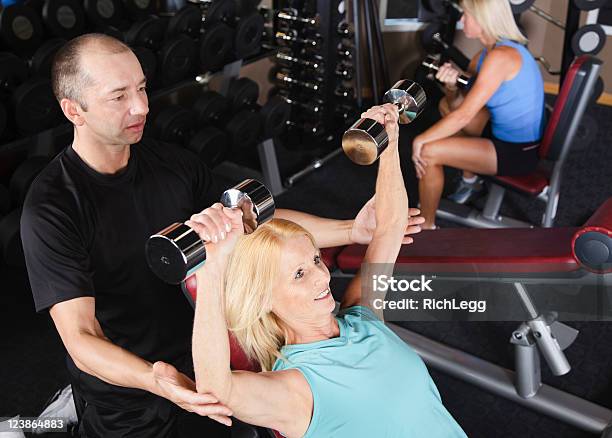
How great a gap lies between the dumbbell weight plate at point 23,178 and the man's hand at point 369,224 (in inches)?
50.6

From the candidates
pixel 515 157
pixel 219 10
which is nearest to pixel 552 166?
pixel 515 157

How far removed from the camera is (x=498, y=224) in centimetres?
318

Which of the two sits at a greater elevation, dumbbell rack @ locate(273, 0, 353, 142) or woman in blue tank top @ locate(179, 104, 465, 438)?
woman in blue tank top @ locate(179, 104, 465, 438)

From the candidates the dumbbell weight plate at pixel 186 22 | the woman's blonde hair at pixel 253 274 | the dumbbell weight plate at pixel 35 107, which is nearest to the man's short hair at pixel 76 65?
the woman's blonde hair at pixel 253 274

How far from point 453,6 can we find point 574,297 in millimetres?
2405

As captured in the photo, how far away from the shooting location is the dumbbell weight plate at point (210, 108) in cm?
303

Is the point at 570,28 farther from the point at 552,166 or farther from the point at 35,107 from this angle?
the point at 35,107

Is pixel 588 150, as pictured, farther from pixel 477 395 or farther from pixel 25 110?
pixel 25 110

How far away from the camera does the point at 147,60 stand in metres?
2.76

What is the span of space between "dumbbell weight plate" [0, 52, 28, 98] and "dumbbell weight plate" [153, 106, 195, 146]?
0.59m

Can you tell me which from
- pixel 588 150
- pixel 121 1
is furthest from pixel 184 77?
pixel 588 150

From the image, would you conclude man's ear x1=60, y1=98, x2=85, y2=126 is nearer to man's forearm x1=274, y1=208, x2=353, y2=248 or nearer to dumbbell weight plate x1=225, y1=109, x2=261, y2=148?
man's forearm x1=274, y1=208, x2=353, y2=248

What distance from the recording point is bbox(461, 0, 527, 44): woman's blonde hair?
2.80 meters

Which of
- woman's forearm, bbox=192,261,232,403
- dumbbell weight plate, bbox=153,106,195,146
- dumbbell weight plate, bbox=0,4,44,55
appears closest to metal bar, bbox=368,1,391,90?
dumbbell weight plate, bbox=153,106,195,146
